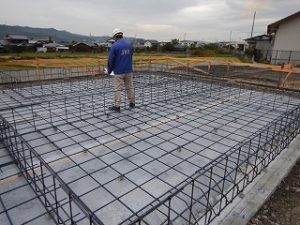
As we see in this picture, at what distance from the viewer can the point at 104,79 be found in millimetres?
10617

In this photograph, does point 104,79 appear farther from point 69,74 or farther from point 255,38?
point 255,38

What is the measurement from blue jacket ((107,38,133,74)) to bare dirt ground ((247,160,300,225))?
14.3 ft

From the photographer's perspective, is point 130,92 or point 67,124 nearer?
point 67,124

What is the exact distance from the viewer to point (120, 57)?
20.0ft

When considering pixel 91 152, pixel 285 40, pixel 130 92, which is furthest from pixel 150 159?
pixel 285 40

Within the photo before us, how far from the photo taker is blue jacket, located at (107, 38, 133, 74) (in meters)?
6.02

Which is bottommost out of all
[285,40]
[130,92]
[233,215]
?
[233,215]

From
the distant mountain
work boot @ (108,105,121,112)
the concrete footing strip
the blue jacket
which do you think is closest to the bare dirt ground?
the concrete footing strip

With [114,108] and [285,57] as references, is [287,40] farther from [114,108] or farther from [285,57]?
[114,108]

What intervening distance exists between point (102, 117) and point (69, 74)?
647 centimetres

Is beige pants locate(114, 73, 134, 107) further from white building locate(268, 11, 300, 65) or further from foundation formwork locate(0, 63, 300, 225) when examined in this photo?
white building locate(268, 11, 300, 65)

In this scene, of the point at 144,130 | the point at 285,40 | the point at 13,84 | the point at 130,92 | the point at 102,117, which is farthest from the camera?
the point at 285,40

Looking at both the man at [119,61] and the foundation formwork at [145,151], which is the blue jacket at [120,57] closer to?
the man at [119,61]

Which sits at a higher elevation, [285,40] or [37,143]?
[285,40]
